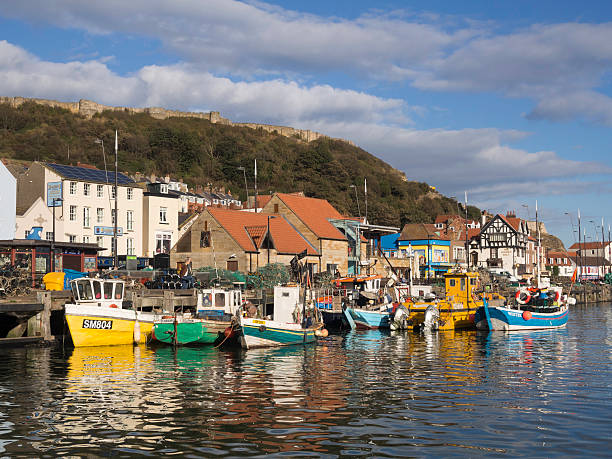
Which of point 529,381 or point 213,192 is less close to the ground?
point 213,192

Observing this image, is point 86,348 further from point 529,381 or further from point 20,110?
point 20,110

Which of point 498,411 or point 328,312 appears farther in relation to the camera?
point 328,312

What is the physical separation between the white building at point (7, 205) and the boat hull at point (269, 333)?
3292 centimetres

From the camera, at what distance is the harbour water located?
16.0 metres

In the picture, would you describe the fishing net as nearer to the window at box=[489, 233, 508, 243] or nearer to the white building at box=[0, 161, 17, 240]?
the white building at box=[0, 161, 17, 240]

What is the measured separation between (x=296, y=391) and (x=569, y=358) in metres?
16.7

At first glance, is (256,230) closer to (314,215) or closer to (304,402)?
(314,215)

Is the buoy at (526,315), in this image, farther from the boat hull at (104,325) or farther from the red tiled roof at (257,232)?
the boat hull at (104,325)

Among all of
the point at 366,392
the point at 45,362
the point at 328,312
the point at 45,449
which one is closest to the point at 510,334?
the point at 328,312

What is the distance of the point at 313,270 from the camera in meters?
66.4

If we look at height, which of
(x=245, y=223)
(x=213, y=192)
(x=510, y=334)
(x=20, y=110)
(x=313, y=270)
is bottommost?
(x=510, y=334)

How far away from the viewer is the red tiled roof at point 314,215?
70438 millimetres

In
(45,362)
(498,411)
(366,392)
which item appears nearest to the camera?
(498,411)

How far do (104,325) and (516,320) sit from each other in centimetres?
2938
